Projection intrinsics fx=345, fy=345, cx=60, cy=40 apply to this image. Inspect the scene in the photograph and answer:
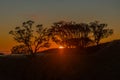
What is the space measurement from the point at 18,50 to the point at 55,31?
13.6m

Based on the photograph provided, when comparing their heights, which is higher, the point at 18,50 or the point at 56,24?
the point at 56,24

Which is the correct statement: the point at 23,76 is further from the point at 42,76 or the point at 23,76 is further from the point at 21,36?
the point at 21,36

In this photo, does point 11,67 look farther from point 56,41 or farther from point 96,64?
point 56,41

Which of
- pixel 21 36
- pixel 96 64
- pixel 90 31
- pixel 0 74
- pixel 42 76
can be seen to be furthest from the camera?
pixel 90 31

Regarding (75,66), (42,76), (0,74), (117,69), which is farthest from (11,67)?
(117,69)

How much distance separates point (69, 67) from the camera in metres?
63.3

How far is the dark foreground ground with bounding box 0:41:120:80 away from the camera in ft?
185

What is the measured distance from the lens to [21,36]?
9619 cm

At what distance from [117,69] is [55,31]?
53403mm

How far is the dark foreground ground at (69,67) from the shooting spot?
5625 centimetres

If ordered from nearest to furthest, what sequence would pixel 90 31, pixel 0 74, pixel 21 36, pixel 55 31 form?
pixel 0 74 → pixel 21 36 → pixel 55 31 → pixel 90 31

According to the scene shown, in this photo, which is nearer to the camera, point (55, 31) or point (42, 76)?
point (42, 76)

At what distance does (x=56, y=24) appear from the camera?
107 m

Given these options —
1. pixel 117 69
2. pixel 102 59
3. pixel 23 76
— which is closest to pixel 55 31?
pixel 23 76
